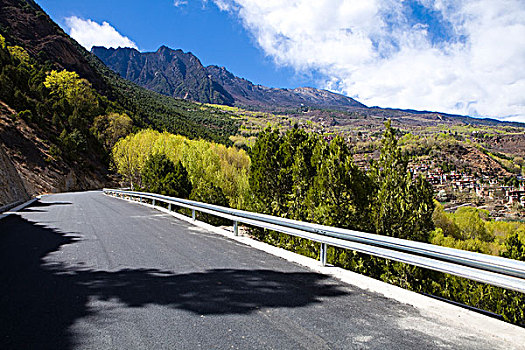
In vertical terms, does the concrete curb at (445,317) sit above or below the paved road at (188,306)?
above

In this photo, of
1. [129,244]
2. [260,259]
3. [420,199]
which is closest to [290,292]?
[260,259]

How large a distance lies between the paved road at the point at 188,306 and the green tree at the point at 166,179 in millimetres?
19703

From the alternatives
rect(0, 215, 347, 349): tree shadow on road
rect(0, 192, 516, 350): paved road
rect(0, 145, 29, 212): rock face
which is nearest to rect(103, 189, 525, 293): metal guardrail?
rect(0, 192, 516, 350): paved road

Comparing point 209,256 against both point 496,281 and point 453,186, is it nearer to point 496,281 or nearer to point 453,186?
point 496,281

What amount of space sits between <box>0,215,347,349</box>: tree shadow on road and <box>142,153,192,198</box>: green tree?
805 inches

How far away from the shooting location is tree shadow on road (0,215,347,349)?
10.3 feet

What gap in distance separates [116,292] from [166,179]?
22935 millimetres

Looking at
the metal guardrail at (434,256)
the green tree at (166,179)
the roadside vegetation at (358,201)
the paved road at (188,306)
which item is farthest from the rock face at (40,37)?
the metal guardrail at (434,256)

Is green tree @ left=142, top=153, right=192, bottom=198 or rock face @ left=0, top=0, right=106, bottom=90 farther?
rock face @ left=0, top=0, right=106, bottom=90

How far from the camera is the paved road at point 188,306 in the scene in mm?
2863

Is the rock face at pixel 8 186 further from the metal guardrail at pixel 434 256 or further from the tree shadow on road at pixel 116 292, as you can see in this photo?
the metal guardrail at pixel 434 256

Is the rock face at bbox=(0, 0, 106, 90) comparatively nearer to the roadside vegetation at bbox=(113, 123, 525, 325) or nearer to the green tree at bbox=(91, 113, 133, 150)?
the green tree at bbox=(91, 113, 133, 150)

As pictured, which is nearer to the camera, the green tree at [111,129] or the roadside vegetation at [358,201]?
the roadside vegetation at [358,201]

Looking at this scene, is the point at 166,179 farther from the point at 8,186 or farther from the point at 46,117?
the point at 46,117
